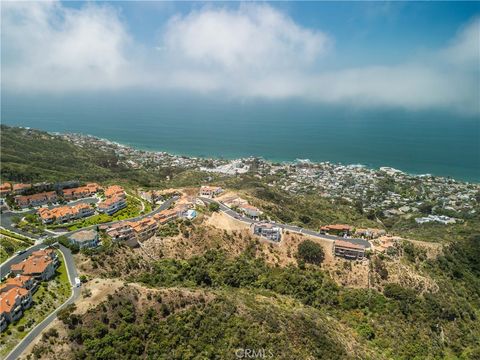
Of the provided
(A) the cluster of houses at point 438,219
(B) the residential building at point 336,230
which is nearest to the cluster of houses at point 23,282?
(B) the residential building at point 336,230

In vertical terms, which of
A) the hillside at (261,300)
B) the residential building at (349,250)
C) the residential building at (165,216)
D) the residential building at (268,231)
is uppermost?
the residential building at (165,216)

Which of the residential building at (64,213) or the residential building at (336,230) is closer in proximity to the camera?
the residential building at (64,213)

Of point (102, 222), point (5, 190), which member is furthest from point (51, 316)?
point (5, 190)

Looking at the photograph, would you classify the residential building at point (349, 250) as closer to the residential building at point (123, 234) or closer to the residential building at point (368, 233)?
the residential building at point (368, 233)

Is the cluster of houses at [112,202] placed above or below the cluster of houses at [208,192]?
below

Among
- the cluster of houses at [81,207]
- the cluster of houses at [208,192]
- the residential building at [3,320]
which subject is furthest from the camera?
the cluster of houses at [208,192]

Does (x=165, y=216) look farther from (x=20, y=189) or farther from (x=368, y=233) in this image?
(x=368, y=233)

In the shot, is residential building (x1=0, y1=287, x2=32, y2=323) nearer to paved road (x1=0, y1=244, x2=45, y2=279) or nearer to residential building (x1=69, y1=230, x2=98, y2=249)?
paved road (x1=0, y1=244, x2=45, y2=279)
